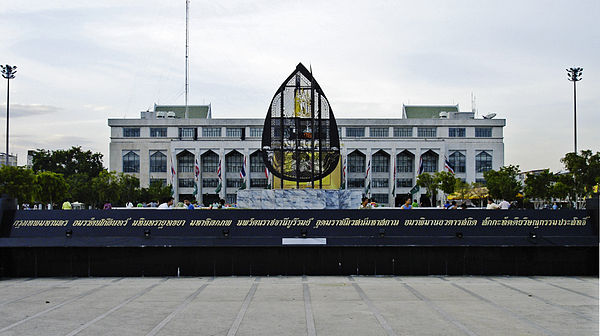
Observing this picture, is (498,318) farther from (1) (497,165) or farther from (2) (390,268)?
(1) (497,165)

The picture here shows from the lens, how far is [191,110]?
104 m

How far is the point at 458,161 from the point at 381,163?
11845 millimetres

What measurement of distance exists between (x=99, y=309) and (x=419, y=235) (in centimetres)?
711

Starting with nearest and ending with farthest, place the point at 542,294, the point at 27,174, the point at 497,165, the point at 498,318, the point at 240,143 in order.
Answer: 1. the point at 498,318
2. the point at 542,294
3. the point at 27,174
4. the point at 240,143
5. the point at 497,165

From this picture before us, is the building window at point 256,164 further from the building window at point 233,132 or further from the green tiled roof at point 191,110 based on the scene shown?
the green tiled roof at point 191,110

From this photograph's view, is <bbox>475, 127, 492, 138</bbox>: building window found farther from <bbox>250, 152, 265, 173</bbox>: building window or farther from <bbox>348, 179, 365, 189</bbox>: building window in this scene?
<bbox>250, 152, 265, 173</bbox>: building window

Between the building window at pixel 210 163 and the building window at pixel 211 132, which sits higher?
the building window at pixel 211 132

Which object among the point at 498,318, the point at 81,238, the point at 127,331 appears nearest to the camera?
the point at 127,331

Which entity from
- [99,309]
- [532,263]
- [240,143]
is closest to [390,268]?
[532,263]

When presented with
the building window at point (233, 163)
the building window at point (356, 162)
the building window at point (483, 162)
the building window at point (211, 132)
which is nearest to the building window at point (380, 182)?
the building window at point (356, 162)

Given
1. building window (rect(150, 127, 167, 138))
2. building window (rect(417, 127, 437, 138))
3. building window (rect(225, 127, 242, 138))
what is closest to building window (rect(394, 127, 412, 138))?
building window (rect(417, 127, 437, 138))

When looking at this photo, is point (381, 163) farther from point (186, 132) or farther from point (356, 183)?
point (186, 132)

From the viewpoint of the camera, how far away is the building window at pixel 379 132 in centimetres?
9069

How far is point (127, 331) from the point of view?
8.89 meters
